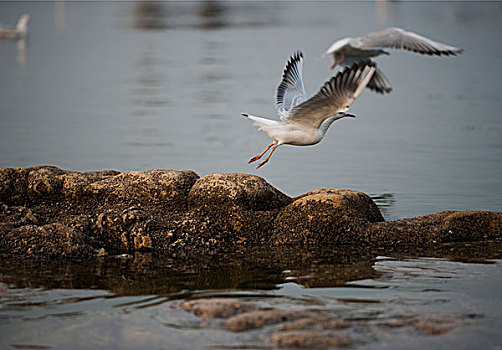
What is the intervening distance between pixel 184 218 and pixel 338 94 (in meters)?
2.00

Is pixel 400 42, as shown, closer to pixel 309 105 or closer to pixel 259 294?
pixel 309 105

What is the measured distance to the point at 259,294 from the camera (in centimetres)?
634

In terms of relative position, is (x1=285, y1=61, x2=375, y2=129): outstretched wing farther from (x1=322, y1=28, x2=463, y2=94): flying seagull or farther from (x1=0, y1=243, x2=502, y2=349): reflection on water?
(x1=322, y1=28, x2=463, y2=94): flying seagull

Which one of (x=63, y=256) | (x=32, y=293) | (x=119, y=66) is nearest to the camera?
(x=32, y=293)

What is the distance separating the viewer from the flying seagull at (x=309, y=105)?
7762 millimetres

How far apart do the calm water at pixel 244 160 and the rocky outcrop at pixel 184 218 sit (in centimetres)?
33

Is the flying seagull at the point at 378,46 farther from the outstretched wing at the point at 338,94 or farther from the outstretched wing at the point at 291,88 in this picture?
the outstretched wing at the point at 338,94

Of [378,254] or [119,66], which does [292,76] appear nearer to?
[378,254]

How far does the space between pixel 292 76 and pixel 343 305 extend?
4716mm

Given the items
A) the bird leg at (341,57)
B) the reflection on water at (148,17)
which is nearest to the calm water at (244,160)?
the bird leg at (341,57)

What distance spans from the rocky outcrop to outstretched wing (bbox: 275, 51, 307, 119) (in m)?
1.76

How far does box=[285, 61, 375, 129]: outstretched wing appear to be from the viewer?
7734 millimetres

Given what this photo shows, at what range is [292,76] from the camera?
1009 cm

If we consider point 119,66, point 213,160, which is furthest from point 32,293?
point 119,66
